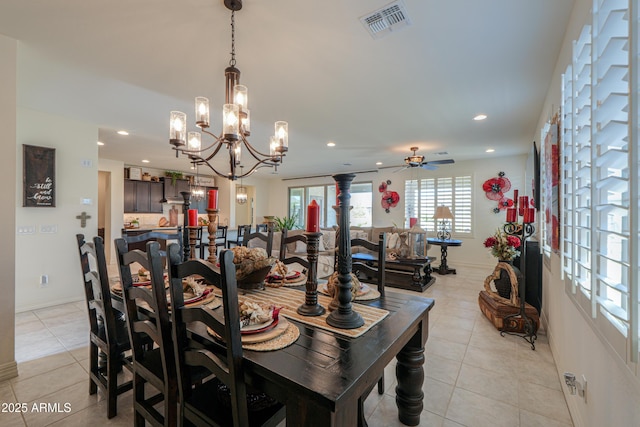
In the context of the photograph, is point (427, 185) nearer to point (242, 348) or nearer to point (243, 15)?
point (243, 15)

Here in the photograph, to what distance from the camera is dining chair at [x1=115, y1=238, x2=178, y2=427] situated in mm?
1163

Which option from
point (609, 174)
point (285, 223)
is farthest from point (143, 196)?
point (609, 174)

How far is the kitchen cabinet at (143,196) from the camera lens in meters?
6.92

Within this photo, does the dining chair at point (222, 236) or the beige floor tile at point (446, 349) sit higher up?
the dining chair at point (222, 236)

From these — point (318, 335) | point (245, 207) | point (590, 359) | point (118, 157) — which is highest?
point (118, 157)

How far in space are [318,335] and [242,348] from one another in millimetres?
321

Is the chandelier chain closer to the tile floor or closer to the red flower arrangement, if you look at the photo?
the tile floor

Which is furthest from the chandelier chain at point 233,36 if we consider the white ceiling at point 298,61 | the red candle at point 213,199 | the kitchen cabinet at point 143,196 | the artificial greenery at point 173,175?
the artificial greenery at point 173,175

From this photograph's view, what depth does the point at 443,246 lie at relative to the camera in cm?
567

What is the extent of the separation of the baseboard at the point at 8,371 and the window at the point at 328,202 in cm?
613

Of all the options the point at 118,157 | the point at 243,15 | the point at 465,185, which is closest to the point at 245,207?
the point at 118,157

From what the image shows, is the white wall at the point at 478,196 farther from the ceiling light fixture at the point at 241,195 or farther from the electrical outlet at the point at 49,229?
the electrical outlet at the point at 49,229

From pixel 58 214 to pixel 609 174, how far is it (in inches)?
202

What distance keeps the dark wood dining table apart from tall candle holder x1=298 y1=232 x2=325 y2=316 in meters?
0.10
